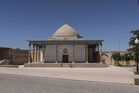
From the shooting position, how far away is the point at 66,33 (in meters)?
57.9

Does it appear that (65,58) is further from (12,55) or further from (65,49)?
(12,55)

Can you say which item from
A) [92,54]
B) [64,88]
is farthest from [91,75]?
[92,54]

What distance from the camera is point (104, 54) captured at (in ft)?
223

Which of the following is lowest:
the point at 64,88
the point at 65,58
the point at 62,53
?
the point at 64,88

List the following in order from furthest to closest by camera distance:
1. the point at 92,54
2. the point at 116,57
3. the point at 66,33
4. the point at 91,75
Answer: the point at 116,57, the point at 92,54, the point at 66,33, the point at 91,75


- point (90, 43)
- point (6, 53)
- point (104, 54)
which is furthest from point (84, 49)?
point (6, 53)

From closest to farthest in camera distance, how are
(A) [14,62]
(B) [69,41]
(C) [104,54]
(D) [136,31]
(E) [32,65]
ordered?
(D) [136,31]
(E) [32,65]
(B) [69,41]
(A) [14,62]
(C) [104,54]

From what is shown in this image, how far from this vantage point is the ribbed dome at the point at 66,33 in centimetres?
5747

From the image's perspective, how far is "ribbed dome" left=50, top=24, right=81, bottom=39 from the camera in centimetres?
5747

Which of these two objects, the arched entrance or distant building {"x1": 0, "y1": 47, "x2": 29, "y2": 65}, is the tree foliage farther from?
distant building {"x1": 0, "y1": 47, "x2": 29, "y2": 65}

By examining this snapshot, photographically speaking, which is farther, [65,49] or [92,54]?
[92,54]

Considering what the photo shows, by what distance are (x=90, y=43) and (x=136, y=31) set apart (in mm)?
21666

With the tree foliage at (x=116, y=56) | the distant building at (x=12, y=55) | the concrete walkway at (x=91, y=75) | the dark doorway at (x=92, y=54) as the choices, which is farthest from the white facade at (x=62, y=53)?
the concrete walkway at (x=91, y=75)

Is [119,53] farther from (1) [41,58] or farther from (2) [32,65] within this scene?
(2) [32,65]
